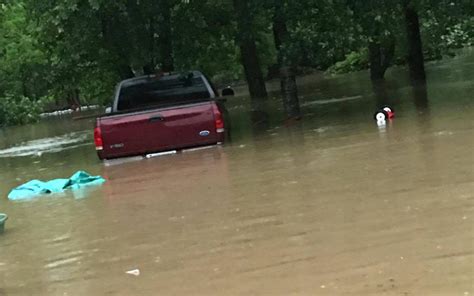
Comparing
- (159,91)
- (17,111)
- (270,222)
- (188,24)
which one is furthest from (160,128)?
(17,111)

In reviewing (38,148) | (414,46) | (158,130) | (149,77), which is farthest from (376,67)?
(158,130)

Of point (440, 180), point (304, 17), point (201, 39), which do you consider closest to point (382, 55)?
point (201, 39)

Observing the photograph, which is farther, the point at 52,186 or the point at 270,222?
the point at 52,186

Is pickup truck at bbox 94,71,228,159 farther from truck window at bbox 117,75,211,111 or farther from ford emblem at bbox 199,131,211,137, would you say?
truck window at bbox 117,75,211,111

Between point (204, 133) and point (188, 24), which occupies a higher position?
point (188, 24)

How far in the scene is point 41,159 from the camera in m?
19.0

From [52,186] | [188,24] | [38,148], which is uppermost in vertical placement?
[188,24]

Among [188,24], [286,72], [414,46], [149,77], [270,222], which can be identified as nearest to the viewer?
[270,222]

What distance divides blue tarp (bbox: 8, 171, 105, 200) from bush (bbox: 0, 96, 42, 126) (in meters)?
30.4

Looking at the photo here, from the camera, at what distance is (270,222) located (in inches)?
320

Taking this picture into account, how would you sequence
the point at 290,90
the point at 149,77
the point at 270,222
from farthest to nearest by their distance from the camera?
the point at 290,90
the point at 149,77
the point at 270,222

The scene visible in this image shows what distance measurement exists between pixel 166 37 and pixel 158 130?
14.6 feet

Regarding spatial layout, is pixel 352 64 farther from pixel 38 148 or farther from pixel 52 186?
pixel 52 186

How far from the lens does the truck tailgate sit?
1408cm
